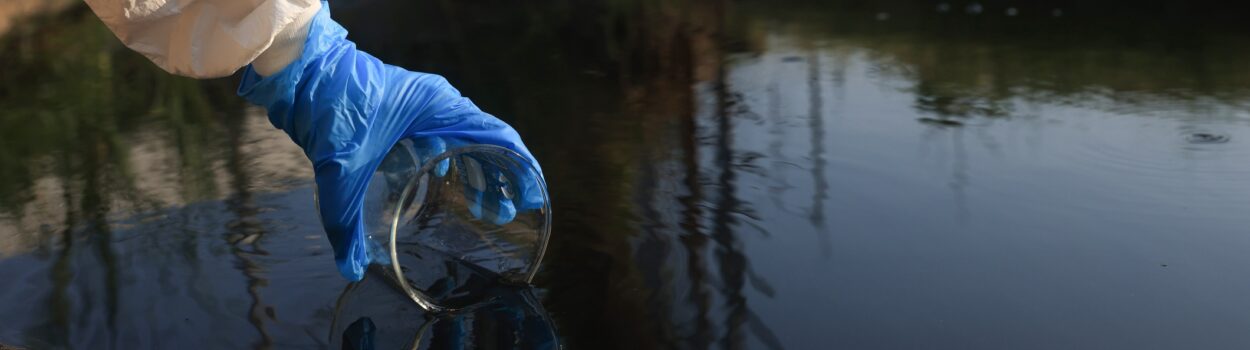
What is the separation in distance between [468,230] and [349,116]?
56 cm

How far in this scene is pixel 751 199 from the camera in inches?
174

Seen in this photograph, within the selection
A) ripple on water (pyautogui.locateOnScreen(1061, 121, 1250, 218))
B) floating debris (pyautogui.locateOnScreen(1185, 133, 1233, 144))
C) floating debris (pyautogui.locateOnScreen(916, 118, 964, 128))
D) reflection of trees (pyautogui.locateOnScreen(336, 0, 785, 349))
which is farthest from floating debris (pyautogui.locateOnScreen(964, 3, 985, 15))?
floating debris (pyautogui.locateOnScreen(1185, 133, 1233, 144))

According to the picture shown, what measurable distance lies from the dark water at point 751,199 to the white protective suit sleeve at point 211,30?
676 mm

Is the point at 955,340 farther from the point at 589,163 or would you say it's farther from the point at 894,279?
the point at 589,163

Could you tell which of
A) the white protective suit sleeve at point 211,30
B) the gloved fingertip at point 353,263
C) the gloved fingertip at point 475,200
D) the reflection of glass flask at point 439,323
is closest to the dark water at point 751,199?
the reflection of glass flask at point 439,323

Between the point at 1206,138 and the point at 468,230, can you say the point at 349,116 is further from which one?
the point at 1206,138

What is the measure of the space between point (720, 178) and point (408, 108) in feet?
5.35

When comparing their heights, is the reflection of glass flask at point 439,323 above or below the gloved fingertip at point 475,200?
below

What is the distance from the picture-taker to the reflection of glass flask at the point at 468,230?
139 inches

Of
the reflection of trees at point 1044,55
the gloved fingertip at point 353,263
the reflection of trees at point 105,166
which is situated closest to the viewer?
the gloved fingertip at point 353,263

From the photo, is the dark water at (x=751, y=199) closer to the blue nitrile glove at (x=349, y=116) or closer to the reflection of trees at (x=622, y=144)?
the reflection of trees at (x=622, y=144)

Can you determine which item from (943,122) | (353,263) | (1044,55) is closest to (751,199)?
(943,122)

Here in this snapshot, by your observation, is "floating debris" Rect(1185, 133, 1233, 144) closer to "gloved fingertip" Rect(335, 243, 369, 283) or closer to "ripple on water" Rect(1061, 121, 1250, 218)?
"ripple on water" Rect(1061, 121, 1250, 218)

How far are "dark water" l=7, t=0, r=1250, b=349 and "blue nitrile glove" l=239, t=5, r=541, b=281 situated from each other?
0.33 m
